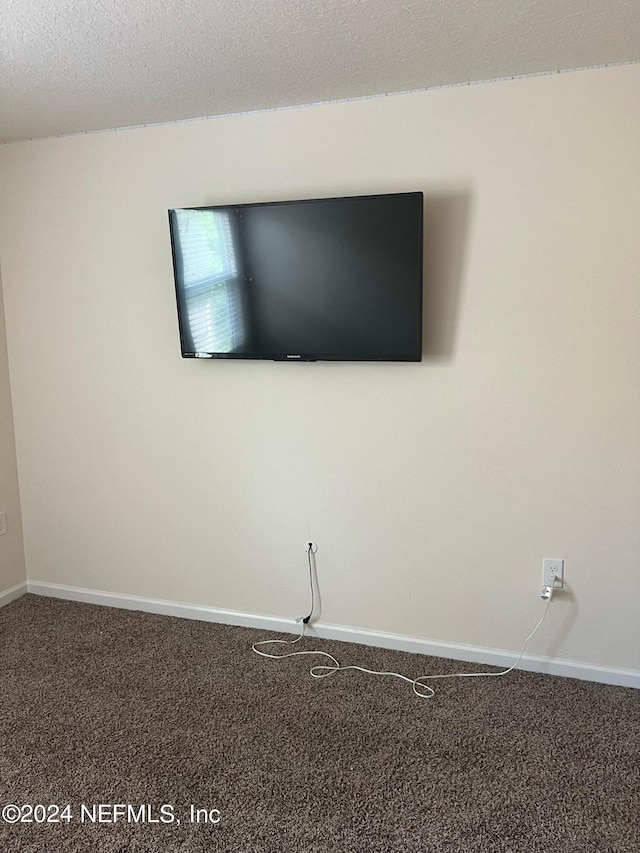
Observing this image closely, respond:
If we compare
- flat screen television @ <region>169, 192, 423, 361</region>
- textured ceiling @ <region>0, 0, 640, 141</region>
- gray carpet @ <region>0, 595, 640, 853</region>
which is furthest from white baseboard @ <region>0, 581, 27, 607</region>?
textured ceiling @ <region>0, 0, 640, 141</region>

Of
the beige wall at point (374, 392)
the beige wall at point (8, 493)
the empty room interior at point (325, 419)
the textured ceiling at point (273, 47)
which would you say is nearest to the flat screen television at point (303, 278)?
the empty room interior at point (325, 419)

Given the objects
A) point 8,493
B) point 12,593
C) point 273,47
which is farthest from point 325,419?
point 12,593

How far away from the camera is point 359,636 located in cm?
297

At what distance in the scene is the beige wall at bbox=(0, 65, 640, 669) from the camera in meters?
2.45

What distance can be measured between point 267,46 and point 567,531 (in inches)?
80.3

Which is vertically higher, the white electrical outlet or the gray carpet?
the white electrical outlet

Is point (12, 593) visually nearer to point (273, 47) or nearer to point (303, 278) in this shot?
point (303, 278)

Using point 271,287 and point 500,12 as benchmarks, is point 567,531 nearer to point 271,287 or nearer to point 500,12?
point 271,287

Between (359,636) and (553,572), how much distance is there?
0.90 meters

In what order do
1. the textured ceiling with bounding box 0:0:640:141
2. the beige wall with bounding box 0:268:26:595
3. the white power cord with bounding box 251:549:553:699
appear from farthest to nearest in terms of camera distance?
the beige wall with bounding box 0:268:26:595
the white power cord with bounding box 251:549:553:699
the textured ceiling with bounding box 0:0:640:141

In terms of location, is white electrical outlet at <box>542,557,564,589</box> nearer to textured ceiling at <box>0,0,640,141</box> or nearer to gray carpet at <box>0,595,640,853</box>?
gray carpet at <box>0,595,640,853</box>

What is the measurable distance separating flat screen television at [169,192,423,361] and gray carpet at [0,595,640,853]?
4.36 ft

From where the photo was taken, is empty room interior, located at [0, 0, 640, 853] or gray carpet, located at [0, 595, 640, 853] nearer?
gray carpet, located at [0, 595, 640, 853]

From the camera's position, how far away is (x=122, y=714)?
248cm
